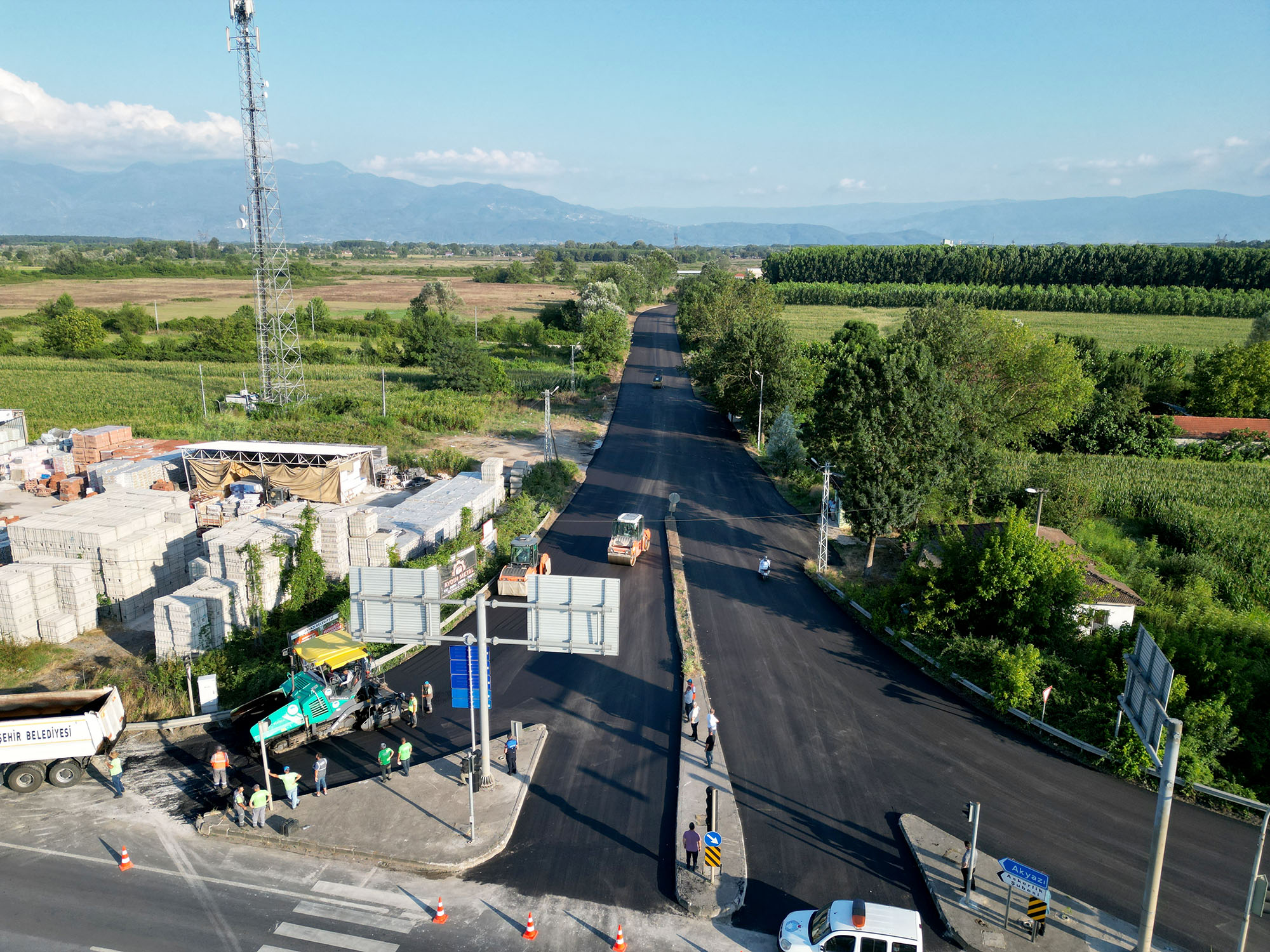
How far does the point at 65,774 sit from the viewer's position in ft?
58.2

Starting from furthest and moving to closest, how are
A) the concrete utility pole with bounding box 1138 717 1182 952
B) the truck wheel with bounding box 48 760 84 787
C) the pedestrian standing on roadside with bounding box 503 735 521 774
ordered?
the pedestrian standing on roadside with bounding box 503 735 521 774 → the truck wheel with bounding box 48 760 84 787 → the concrete utility pole with bounding box 1138 717 1182 952

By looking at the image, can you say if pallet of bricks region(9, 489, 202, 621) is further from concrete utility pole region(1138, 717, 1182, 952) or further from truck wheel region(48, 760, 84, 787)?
concrete utility pole region(1138, 717, 1182, 952)

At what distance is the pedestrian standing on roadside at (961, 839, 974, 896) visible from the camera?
14.5m

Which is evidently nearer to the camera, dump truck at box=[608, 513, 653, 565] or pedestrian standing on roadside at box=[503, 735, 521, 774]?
pedestrian standing on roadside at box=[503, 735, 521, 774]

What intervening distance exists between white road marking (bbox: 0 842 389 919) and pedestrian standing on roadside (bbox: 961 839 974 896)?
441 inches

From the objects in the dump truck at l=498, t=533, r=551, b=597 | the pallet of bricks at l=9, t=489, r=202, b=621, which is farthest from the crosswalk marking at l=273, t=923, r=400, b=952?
the pallet of bricks at l=9, t=489, r=202, b=621

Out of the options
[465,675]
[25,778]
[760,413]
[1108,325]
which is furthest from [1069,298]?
[25,778]

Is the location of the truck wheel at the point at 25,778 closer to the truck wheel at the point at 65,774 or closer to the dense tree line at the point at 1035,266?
the truck wheel at the point at 65,774

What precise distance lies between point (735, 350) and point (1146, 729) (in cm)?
4556

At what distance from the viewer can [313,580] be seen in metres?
25.8

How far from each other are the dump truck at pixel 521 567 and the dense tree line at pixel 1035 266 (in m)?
140

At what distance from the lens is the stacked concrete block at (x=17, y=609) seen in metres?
23.4

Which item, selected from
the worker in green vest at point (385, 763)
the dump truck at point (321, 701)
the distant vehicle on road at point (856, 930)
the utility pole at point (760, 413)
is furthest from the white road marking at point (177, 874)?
the utility pole at point (760, 413)

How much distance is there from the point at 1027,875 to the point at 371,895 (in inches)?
488
